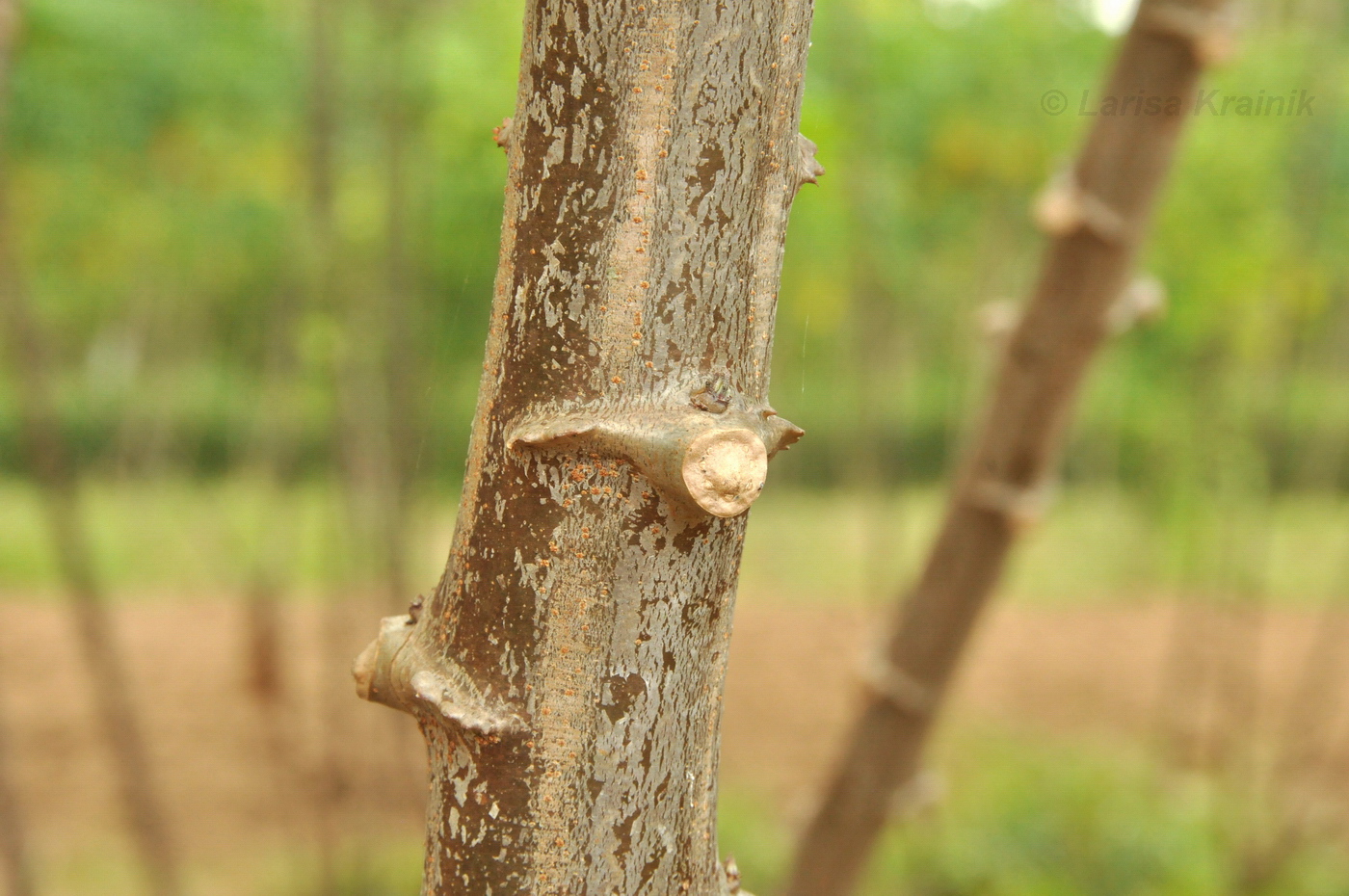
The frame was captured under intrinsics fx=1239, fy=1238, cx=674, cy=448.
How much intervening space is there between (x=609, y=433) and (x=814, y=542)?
8.79 metres

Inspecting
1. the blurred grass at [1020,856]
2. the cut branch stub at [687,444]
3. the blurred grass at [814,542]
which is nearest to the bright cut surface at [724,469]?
the cut branch stub at [687,444]

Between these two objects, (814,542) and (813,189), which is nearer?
(813,189)

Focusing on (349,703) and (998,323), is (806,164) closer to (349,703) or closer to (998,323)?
(998,323)

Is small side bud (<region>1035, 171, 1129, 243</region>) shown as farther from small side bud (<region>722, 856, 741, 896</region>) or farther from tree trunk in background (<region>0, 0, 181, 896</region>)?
tree trunk in background (<region>0, 0, 181, 896</region>)

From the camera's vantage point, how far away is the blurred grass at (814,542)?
735cm

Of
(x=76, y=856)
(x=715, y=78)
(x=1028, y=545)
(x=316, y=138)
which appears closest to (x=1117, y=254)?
(x=715, y=78)

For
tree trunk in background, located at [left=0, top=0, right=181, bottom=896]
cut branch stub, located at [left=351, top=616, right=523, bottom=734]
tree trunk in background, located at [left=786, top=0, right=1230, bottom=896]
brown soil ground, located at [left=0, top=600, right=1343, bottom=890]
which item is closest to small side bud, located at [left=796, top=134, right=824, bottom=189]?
cut branch stub, located at [left=351, top=616, right=523, bottom=734]

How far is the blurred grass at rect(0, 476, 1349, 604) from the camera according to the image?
24.1 ft

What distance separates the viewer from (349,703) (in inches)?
194

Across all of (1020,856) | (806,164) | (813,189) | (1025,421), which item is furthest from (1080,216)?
(1020,856)

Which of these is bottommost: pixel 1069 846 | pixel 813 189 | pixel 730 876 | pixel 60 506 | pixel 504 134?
pixel 1069 846

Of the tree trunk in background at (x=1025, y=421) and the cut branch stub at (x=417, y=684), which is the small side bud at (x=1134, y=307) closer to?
the tree trunk in background at (x=1025, y=421)

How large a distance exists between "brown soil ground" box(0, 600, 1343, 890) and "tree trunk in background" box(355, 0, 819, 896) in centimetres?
328

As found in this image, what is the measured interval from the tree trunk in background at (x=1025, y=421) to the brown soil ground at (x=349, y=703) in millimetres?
2224
